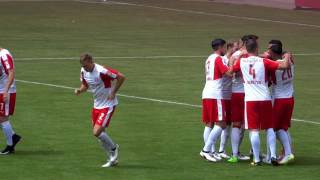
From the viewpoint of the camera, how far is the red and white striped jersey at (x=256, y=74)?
52.7 feet

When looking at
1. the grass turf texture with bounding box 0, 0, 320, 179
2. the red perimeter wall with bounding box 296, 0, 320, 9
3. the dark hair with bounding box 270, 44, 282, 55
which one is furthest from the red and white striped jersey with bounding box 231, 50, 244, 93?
the red perimeter wall with bounding box 296, 0, 320, 9

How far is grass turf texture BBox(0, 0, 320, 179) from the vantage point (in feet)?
53.3

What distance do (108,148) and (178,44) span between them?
73.7 ft

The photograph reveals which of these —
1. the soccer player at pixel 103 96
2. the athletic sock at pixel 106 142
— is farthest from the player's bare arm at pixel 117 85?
the athletic sock at pixel 106 142

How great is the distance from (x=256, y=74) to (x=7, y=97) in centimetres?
456

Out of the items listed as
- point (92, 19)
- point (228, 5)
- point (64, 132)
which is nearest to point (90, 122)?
point (64, 132)

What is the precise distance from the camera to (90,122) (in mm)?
20859

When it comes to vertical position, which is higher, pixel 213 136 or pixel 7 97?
pixel 7 97

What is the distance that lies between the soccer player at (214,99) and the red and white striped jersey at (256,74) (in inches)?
19.7

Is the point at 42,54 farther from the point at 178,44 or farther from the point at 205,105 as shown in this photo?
the point at 205,105

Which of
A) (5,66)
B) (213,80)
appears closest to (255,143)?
(213,80)

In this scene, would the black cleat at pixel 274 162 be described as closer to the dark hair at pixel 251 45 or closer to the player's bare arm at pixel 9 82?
the dark hair at pixel 251 45

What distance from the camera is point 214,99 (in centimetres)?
1670

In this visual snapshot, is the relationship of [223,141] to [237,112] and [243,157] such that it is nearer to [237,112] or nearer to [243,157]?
[243,157]
